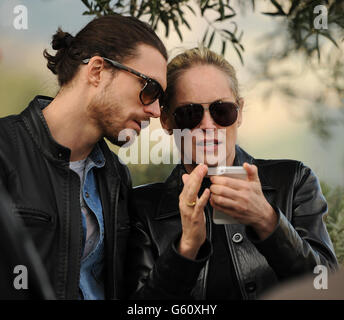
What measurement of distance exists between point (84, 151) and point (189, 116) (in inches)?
19.6

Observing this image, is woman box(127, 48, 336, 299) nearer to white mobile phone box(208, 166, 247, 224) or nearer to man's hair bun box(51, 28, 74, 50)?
white mobile phone box(208, 166, 247, 224)

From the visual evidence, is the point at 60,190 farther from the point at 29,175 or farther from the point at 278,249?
the point at 278,249

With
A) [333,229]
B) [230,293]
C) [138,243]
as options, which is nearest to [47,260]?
[138,243]

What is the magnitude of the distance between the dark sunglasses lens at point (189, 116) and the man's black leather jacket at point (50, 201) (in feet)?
1.51

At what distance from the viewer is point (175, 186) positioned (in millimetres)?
2514

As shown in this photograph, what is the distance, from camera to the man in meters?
2.04

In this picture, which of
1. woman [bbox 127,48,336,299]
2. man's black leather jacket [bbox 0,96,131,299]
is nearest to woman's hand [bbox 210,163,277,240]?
woman [bbox 127,48,336,299]

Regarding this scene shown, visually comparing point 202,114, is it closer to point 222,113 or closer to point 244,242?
point 222,113

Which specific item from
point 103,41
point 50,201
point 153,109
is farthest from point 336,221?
point 50,201

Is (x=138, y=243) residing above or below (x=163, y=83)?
below

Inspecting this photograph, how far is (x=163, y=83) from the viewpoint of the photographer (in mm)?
2365

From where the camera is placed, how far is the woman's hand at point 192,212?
1.84 metres

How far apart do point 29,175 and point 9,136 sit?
7.7 inches

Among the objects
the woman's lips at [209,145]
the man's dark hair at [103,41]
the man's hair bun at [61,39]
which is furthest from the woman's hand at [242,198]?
the man's hair bun at [61,39]
